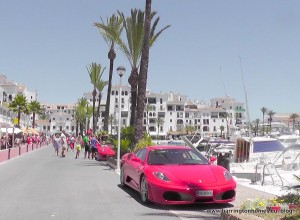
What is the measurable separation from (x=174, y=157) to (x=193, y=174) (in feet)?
4.24

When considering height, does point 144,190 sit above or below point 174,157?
below

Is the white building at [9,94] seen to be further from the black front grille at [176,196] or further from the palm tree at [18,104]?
the black front grille at [176,196]

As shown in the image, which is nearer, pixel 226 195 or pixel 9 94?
pixel 226 195

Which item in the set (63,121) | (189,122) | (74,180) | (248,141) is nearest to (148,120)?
(189,122)

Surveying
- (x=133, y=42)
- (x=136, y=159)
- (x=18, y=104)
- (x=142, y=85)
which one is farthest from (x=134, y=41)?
(x=18, y=104)

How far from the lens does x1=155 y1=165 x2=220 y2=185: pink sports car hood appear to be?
8.47 meters

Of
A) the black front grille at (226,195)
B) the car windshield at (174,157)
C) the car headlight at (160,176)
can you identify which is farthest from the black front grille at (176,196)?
the car windshield at (174,157)

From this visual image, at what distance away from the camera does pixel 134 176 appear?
10258 millimetres

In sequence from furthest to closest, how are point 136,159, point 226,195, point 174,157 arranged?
1. point 136,159
2. point 174,157
3. point 226,195

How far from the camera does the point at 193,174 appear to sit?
28.6 ft

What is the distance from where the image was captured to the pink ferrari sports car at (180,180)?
8.33 m

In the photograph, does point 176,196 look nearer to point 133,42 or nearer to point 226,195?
point 226,195

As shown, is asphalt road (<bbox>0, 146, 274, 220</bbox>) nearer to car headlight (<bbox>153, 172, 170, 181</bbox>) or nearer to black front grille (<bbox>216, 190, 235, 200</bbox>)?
black front grille (<bbox>216, 190, 235, 200</bbox>)

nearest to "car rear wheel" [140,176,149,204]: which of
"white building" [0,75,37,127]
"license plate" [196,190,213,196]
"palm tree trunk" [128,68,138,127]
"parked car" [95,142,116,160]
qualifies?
"license plate" [196,190,213,196]
